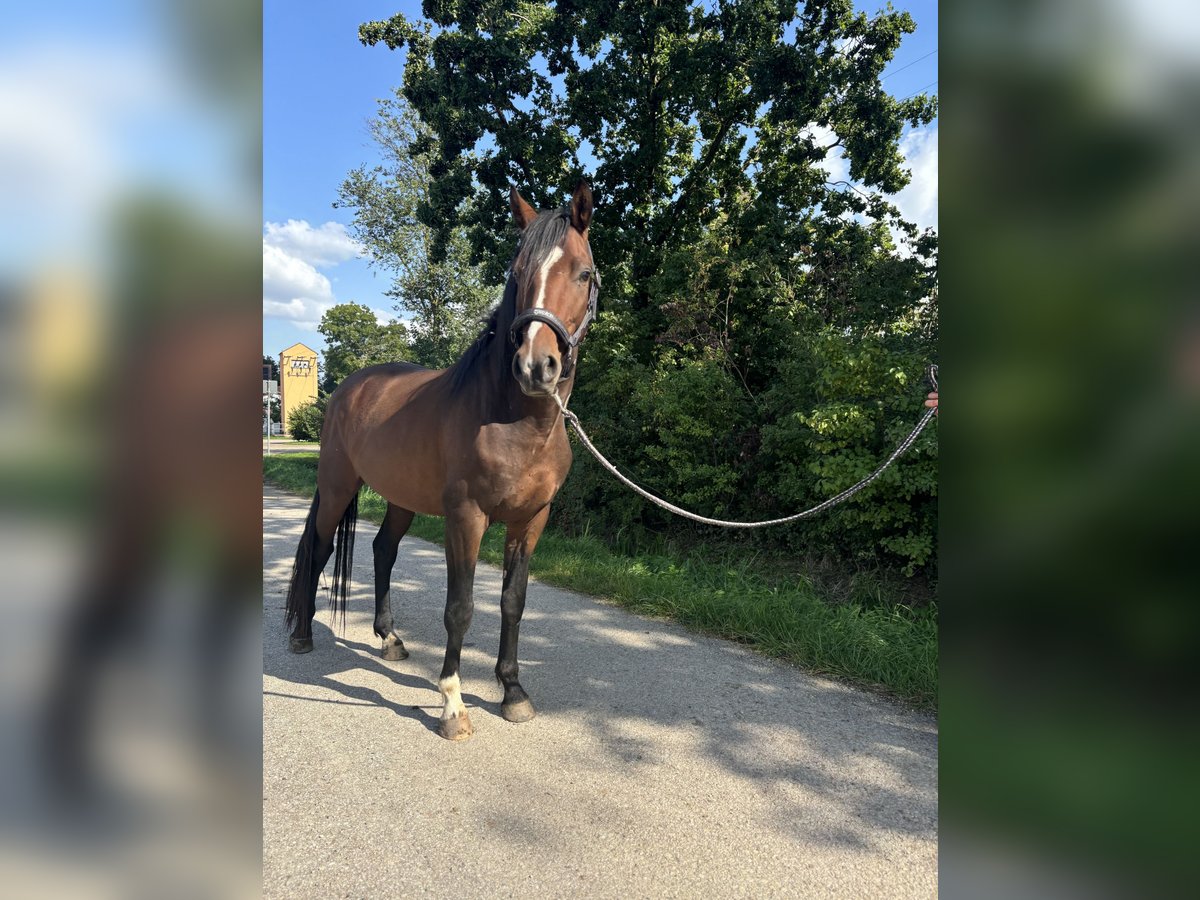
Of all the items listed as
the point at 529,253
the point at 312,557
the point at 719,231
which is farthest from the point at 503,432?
the point at 719,231

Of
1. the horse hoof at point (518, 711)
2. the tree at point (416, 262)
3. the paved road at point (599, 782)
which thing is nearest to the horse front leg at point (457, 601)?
the paved road at point (599, 782)

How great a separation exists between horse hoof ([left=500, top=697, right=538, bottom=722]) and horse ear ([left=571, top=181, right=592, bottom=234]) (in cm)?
226

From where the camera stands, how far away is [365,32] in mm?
10148

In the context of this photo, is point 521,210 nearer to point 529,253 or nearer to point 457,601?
point 529,253

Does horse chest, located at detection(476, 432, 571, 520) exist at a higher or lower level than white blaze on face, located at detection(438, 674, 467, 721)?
higher

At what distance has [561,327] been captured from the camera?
2578mm

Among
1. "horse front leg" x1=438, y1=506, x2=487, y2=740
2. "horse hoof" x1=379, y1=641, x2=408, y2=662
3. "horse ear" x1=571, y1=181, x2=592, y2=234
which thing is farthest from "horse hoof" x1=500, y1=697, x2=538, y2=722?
"horse ear" x1=571, y1=181, x2=592, y2=234

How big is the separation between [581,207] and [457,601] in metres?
1.92

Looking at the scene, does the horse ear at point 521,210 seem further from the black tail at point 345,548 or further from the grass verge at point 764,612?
the black tail at point 345,548

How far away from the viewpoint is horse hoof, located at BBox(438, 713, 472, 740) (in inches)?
114

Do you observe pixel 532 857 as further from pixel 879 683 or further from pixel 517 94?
pixel 517 94
